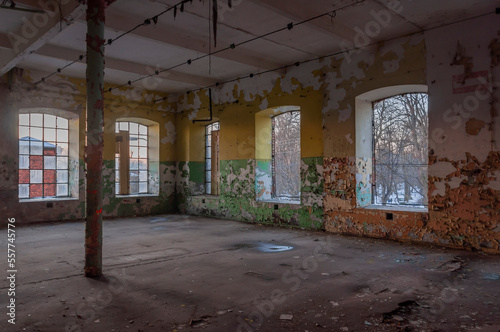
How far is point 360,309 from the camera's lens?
9.30ft

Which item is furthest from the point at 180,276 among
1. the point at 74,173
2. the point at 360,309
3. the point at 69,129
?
the point at 69,129

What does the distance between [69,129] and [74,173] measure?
3.57ft

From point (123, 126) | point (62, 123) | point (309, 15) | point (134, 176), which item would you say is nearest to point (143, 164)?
point (134, 176)

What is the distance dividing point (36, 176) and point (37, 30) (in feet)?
13.4

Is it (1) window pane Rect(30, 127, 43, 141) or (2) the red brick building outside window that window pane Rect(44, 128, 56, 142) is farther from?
→ (1) window pane Rect(30, 127, 43, 141)

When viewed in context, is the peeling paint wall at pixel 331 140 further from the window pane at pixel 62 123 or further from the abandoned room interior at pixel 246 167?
the window pane at pixel 62 123

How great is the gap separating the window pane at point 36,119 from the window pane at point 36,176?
1.07 m

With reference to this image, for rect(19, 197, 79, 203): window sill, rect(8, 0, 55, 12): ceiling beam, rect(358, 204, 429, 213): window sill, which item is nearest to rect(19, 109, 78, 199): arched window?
rect(19, 197, 79, 203): window sill

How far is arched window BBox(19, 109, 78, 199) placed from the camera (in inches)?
312

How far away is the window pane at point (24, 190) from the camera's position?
783cm

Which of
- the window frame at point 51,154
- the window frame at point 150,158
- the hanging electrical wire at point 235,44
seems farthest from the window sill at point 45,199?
the hanging electrical wire at point 235,44

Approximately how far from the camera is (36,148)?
8078 millimetres

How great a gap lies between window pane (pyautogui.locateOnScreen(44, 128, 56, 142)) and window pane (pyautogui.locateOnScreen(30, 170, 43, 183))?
30.5 inches

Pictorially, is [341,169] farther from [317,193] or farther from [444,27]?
[444,27]
